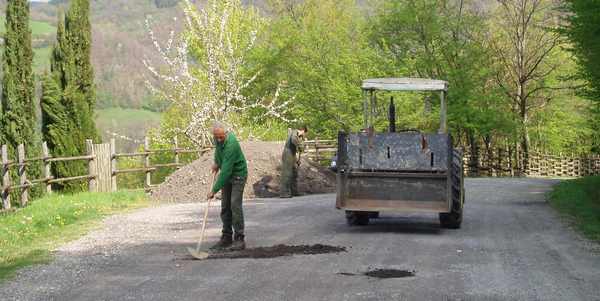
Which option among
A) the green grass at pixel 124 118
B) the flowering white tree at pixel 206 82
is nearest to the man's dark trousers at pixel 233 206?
the flowering white tree at pixel 206 82

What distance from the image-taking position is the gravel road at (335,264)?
8.62m

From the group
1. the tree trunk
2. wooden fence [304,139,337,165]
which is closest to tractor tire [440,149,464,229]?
wooden fence [304,139,337,165]

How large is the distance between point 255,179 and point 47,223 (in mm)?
9739

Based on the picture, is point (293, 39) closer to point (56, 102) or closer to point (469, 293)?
point (56, 102)

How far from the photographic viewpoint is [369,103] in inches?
682

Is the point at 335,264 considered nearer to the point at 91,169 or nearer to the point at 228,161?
the point at 228,161

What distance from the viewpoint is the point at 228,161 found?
12.3 meters

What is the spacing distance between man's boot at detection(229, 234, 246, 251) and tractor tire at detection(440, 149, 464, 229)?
3902mm

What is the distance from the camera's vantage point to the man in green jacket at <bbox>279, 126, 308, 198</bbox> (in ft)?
76.1

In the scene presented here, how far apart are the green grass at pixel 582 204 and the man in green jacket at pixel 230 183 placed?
5643 mm

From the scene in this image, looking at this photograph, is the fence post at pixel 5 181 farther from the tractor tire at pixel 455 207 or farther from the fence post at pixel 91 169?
the tractor tire at pixel 455 207

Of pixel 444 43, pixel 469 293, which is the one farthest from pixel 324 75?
pixel 469 293

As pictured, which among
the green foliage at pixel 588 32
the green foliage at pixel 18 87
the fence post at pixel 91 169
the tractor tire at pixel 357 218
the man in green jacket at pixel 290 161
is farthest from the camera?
the green foliage at pixel 18 87

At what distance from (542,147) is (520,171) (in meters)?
11.3
